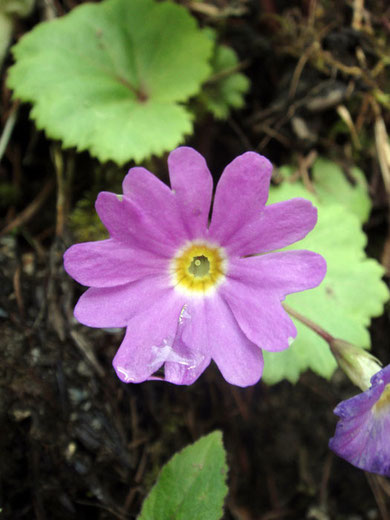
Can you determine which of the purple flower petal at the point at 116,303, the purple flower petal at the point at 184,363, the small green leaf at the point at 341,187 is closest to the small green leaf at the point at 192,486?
the purple flower petal at the point at 184,363

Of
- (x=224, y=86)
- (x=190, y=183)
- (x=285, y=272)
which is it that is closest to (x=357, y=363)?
(x=285, y=272)

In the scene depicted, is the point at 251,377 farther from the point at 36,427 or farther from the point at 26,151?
the point at 26,151

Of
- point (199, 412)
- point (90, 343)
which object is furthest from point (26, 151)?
point (199, 412)

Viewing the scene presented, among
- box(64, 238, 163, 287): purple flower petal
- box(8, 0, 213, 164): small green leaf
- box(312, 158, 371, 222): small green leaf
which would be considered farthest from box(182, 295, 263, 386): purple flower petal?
box(312, 158, 371, 222): small green leaf

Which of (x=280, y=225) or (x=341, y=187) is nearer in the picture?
(x=280, y=225)

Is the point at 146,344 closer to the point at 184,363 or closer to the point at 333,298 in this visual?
the point at 184,363
